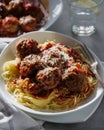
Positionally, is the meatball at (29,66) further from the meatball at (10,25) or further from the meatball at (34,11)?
the meatball at (34,11)

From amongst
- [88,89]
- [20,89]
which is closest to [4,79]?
[20,89]

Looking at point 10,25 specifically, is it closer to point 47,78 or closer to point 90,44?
point 90,44

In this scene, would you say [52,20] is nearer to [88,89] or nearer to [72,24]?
[72,24]

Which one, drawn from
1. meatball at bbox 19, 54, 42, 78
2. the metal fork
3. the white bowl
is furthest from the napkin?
the metal fork

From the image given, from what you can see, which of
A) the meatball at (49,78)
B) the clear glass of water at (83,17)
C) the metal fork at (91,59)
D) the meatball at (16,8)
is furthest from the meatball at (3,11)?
the meatball at (49,78)

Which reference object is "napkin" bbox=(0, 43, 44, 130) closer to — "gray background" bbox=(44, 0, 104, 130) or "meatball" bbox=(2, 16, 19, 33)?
"gray background" bbox=(44, 0, 104, 130)
